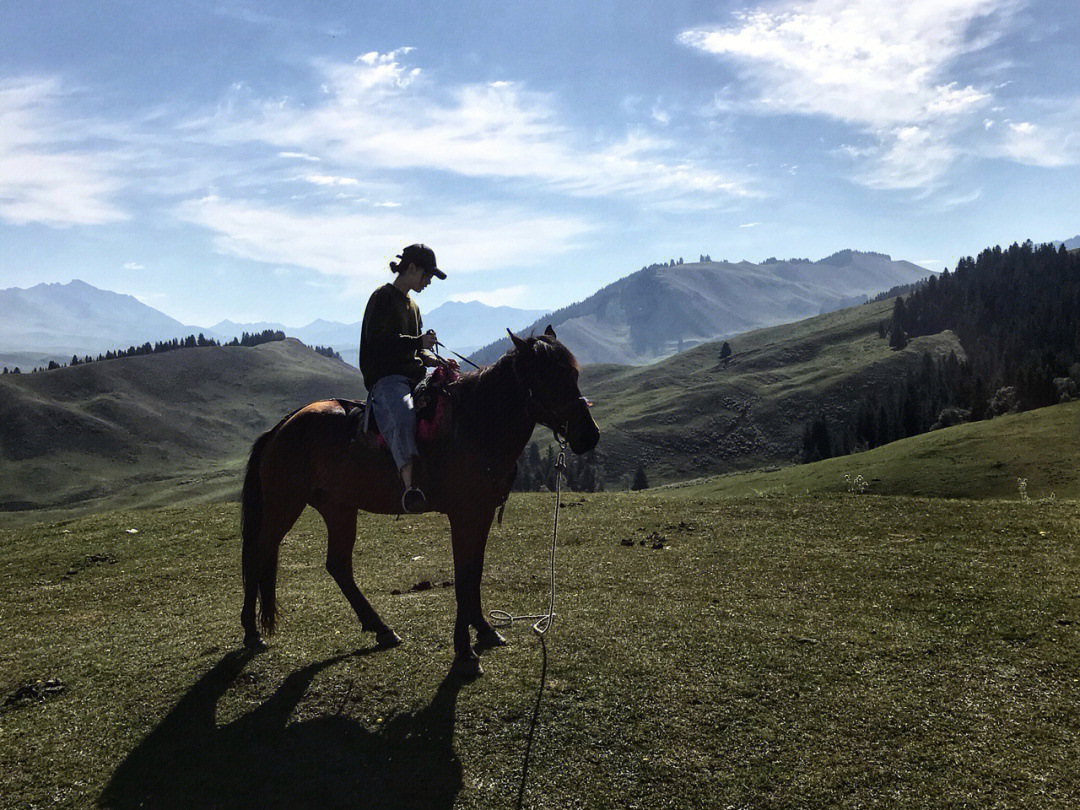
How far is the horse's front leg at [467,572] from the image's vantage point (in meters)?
7.91

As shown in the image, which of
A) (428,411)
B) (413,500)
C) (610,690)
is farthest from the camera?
(428,411)

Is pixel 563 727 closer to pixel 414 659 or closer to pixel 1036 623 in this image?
pixel 414 659

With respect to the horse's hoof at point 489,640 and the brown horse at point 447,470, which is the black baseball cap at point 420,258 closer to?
the brown horse at point 447,470

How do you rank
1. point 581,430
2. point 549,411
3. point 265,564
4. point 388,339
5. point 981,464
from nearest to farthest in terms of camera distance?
point 581,430
point 549,411
point 388,339
point 265,564
point 981,464

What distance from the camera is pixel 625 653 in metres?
8.08

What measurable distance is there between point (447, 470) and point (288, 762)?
3587 mm

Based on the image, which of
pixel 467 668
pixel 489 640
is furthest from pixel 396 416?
pixel 489 640

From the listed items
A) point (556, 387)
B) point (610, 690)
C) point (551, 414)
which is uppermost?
point (556, 387)

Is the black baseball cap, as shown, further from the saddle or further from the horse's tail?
the horse's tail

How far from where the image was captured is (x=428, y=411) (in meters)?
8.34

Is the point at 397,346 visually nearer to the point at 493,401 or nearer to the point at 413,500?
the point at 493,401

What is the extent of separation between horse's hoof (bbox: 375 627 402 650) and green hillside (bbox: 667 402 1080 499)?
28.6m

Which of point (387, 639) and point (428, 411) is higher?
point (428, 411)

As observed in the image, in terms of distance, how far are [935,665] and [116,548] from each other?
63.5 ft
